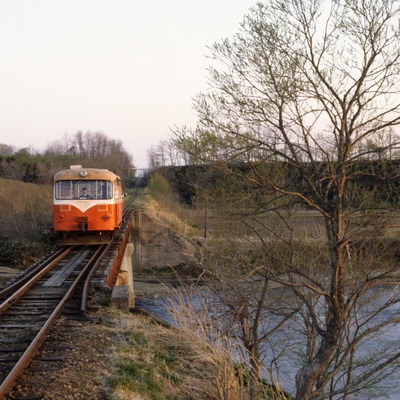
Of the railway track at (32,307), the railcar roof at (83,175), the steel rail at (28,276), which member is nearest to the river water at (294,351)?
the railway track at (32,307)

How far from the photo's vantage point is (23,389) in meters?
6.11

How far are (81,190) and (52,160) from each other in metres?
45.1

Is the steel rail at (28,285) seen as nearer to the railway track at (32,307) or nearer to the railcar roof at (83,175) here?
the railway track at (32,307)

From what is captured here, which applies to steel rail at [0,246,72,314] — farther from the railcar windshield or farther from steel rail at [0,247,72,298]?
the railcar windshield

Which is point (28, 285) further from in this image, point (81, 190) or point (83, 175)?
point (83, 175)

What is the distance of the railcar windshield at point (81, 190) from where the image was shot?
19125 millimetres

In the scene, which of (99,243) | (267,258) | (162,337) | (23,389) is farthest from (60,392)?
(99,243)

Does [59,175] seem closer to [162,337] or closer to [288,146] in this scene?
[162,337]

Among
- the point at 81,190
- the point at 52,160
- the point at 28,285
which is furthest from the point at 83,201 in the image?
the point at 52,160

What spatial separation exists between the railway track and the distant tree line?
9095 millimetres

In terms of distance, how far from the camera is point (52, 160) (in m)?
62.2

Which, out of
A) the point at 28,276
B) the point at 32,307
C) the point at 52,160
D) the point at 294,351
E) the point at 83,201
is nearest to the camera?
the point at 32,307

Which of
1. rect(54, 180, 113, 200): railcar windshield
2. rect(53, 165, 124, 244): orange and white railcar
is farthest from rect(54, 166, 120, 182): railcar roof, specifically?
rect(54, 180, 113, 200): railcar windshield

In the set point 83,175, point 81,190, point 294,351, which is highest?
point 83,175
